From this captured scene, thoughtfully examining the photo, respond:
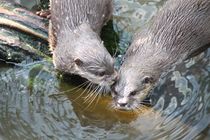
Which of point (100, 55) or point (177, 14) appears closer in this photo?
point (100, 55)

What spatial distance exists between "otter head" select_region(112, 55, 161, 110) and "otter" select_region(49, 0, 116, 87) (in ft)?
0.31

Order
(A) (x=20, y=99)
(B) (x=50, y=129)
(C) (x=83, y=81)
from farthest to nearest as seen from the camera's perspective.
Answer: (C) (x=83, y=81)
(A) (x=20, y=99)
(B) (x=50, y=129)

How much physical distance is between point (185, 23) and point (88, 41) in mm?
861

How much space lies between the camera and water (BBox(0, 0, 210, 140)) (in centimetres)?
353

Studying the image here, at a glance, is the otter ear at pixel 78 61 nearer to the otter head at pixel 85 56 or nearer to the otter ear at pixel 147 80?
the otter head at pixel 85 56

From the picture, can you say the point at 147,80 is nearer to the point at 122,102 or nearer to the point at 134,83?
the point at 134,83

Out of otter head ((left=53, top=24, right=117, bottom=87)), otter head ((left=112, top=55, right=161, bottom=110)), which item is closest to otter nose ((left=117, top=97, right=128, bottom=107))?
otter head ((left=112, top=55, right=161, bottom=110))

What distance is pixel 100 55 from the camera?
385 cm

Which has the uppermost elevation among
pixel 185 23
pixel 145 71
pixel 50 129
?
pixel 185 23

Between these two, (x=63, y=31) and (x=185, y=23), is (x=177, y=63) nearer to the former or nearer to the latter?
(x=185, y=23)

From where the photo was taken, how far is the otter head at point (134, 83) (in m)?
3.81

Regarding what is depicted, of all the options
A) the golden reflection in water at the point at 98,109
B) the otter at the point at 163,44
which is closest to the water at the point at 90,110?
the golden reflection in water at the point at 98,109

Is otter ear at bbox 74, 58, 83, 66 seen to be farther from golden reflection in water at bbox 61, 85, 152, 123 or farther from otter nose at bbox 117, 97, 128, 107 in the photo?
otter nose at bbox 117, 97, 128, 107

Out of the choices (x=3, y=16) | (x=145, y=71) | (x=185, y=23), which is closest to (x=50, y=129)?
(x=145, y=71)
